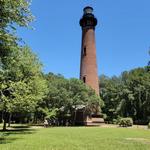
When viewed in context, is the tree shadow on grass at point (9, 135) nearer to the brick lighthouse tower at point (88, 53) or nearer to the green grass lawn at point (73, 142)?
the green grass lawn at point (73, 142)

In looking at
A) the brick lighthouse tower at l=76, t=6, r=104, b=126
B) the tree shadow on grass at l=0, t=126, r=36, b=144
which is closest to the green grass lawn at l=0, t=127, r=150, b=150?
the tree shadow on grass at l=0, t=126, r=36, b=144

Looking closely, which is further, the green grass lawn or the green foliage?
the green foliage

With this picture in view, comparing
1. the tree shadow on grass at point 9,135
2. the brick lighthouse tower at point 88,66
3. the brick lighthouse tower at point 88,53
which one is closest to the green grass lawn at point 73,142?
the tree shadow on grass at point 9,135

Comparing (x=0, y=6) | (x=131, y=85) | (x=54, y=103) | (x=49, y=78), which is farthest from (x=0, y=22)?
(x=131, y=85)

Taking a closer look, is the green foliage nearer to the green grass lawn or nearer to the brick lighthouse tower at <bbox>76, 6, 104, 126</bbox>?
the brick lighthouse tower at <bbox>76, 6, 104, 126</bbox>

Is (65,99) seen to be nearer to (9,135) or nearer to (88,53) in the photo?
(88,53)

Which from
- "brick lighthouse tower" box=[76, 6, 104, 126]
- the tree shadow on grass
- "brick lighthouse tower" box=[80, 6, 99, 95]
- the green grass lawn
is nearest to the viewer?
the green grass lawn

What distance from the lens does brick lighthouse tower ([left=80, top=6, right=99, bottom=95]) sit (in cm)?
5891

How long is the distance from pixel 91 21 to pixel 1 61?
1817 inches

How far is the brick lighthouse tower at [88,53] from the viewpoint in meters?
58.9

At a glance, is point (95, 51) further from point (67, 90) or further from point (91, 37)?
point (67, 90)

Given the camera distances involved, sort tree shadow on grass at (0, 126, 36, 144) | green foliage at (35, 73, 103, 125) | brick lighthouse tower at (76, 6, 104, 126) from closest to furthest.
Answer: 1. tree shadow on grass at (0, 126, 36, 144)
2. green foliage at (35, 73, 103, 125)
3. brick lighthouse tower at (76, 6, 104, 126)

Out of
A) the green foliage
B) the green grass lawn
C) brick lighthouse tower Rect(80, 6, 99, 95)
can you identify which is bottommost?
the green grass lawn

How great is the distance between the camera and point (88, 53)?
60.1 meters
